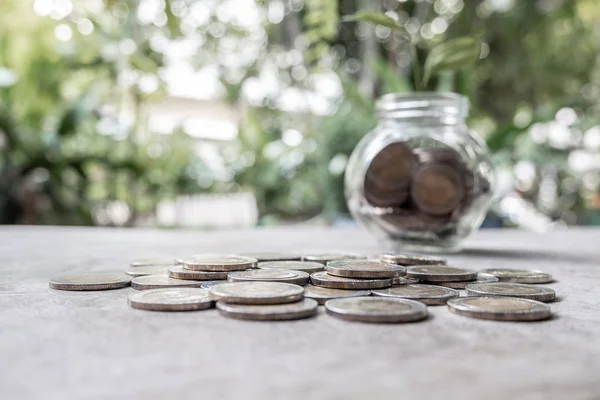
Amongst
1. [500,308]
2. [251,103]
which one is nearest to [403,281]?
[500,308]

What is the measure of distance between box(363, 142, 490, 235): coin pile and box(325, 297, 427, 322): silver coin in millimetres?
427

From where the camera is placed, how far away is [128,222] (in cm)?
290

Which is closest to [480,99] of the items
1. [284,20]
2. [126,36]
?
[284,20]

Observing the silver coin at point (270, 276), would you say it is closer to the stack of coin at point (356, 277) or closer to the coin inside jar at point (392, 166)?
the stack of coin at point (356, 277)

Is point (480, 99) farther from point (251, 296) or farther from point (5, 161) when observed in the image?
point (251, 296)

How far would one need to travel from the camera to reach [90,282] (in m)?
0.49

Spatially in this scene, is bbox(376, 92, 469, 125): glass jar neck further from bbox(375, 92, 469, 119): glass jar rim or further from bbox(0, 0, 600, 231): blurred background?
bbox(0, 0, 600, 231): blurred background

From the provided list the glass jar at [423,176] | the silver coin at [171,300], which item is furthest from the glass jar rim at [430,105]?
the silver coin at [171,300]

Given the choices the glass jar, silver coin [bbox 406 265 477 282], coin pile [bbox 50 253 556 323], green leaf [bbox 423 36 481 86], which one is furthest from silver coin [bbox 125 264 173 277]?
green leaf [bbox 423 36 481 86]

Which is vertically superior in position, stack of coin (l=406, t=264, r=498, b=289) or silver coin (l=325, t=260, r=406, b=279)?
silver coin (l=325, t=260, r=406, b=279)

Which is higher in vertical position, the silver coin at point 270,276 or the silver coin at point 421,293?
the silver coin at point 270,276

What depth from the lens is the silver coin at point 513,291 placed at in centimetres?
44

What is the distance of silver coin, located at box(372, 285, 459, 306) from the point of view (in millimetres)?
412

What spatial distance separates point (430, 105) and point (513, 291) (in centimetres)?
44
